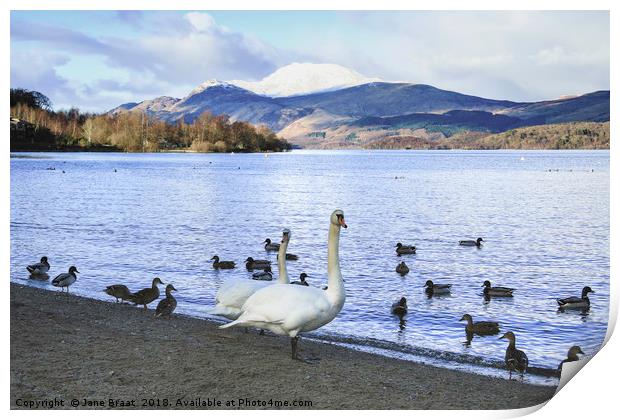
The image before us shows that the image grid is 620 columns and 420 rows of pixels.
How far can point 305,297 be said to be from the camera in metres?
5.97

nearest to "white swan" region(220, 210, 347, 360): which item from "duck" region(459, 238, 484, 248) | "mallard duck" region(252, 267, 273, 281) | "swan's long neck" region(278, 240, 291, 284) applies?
"swan's long neck" region(278, 240, 291, 284)

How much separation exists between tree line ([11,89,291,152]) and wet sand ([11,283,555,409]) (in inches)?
68.8

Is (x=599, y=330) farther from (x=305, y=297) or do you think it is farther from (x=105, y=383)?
(x=105, y=383)

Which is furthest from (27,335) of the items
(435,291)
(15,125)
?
(435,291)

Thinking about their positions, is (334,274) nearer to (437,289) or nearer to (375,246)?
(437,289)

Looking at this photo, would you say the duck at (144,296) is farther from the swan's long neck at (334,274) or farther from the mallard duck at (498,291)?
the mallard duck at (498,291)

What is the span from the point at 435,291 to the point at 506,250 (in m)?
6.46

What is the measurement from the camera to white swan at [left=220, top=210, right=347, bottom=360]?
5.92m

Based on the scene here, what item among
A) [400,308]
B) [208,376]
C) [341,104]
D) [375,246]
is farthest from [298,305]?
[375,246]

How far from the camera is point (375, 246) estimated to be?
1842 cm

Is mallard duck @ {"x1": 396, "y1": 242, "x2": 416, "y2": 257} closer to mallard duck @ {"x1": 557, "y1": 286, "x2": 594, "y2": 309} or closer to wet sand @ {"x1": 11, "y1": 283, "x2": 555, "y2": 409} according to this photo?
mallard duck @ {"x1": 557, "y1": 286, "x2": 594, "y2": 309}

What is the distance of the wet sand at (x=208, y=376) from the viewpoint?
540 cm

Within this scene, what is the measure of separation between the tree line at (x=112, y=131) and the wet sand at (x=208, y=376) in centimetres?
175

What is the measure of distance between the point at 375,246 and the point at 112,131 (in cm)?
1036
